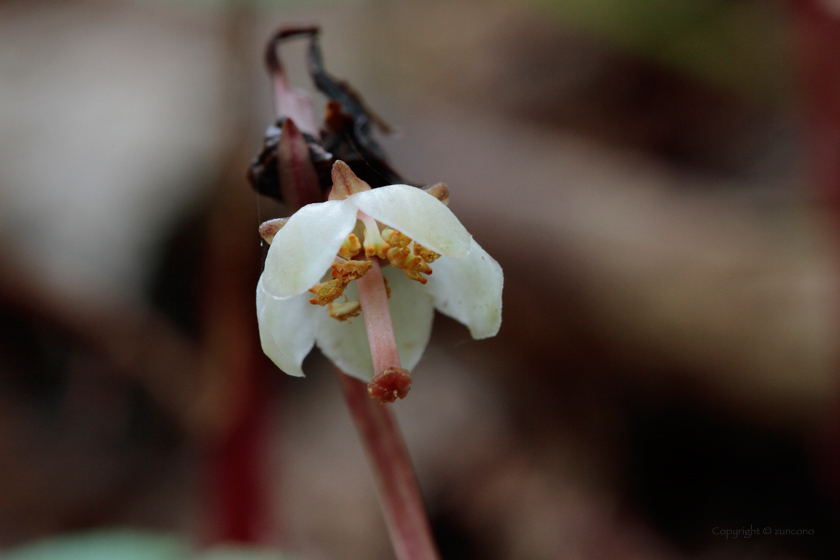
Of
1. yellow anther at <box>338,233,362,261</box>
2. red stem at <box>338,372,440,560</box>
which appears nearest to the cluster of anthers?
yellow anther at <box>338,233,362,261</box>

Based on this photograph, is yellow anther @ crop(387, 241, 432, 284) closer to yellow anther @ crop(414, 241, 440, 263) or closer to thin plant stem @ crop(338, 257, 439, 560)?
yellow anther @ crop(414, 241, 440, 263)

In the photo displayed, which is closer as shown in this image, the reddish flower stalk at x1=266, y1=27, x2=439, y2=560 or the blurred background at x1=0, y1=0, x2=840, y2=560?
the reddish flower stalk at x1=266, y1=27, x2=439, y2=560

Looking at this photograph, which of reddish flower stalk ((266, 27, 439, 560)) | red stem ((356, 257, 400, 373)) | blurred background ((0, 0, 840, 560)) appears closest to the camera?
red stem ((356, 257, 400, 373))

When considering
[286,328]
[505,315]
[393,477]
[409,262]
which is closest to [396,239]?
[409,262]

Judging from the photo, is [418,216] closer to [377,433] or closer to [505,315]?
[377,433]

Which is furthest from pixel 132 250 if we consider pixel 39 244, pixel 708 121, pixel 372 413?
pixel 708 121

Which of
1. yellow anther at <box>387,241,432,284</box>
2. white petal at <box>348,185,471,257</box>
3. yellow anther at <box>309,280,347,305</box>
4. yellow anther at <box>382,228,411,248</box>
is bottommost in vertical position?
yellow anther at <box>309,280,347,305</box>

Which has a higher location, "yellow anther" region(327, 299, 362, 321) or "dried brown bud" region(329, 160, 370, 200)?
"dried brown bud" region(329, 160, 370, 200)
